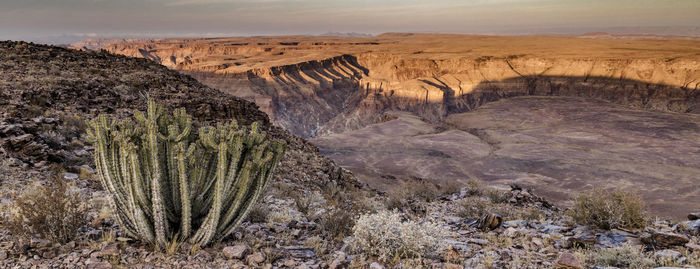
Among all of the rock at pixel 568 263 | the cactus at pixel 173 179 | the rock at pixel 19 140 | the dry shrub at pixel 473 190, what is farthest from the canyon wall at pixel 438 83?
the cactus at pixel 173 179

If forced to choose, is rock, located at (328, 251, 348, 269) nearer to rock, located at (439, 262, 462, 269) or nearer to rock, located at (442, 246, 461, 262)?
rock, located at (439, 262, 462, 269)

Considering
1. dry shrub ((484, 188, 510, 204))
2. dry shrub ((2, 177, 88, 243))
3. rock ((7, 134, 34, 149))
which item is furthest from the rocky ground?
dry shrub ((484, 188, 510, 204))

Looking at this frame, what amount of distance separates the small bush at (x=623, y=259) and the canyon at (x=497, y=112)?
1591 centimetres

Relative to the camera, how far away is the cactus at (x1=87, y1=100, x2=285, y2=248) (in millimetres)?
3393

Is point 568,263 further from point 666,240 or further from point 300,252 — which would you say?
point 300,252

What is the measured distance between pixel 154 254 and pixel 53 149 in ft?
15.9

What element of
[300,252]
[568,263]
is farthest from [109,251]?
[568,263]

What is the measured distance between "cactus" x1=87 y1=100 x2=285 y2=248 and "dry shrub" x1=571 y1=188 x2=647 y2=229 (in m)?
4.81

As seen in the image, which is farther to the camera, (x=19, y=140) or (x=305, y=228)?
(x=19, y=140)

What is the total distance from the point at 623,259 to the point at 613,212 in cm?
185

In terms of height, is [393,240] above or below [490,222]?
above

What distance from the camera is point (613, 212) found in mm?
5242

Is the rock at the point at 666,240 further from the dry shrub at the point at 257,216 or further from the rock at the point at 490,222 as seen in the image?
the dry shrub at the point at 257,216

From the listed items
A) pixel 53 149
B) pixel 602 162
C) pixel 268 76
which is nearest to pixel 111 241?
pixel 53 149
